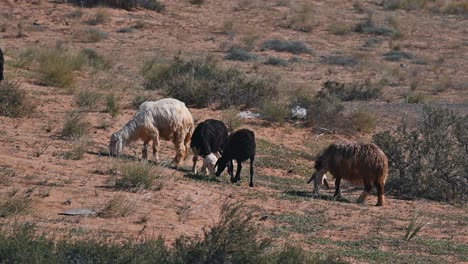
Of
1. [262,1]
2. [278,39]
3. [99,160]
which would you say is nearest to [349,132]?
[99,160]

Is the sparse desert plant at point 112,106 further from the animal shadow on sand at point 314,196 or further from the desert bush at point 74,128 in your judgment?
the animal shadow on sand at point 314,196

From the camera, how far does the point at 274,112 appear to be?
75.8 feet

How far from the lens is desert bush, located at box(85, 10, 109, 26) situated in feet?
128

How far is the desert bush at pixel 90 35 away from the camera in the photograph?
1400 inches

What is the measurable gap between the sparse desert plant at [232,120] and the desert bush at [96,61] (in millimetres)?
5985

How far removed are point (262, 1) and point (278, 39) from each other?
27.3 feet

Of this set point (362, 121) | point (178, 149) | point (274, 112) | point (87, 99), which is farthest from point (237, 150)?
point (362, 121)

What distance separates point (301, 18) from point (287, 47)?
22.5 ft

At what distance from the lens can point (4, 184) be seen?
12.3 metres

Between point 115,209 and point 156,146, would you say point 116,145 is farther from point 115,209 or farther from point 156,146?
point 115,209

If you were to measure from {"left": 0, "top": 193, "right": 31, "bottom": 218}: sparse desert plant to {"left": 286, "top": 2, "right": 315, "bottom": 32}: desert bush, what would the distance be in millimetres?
33798

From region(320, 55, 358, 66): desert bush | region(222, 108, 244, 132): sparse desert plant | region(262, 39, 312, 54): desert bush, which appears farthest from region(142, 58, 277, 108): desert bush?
region(262, 39, 312, 54): desert bush

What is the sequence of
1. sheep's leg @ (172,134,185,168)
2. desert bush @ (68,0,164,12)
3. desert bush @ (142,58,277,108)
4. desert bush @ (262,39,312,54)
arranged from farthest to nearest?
desert bush @ (68,0,164,12), desert bush @ (262,39,312,54), desert bush @ (142,58,277,108), sheep's leg @ (172,134,185,168)

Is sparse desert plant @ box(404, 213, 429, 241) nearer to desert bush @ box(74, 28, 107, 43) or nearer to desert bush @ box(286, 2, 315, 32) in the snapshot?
desert bush @ box(74, 28, 107, 43)
